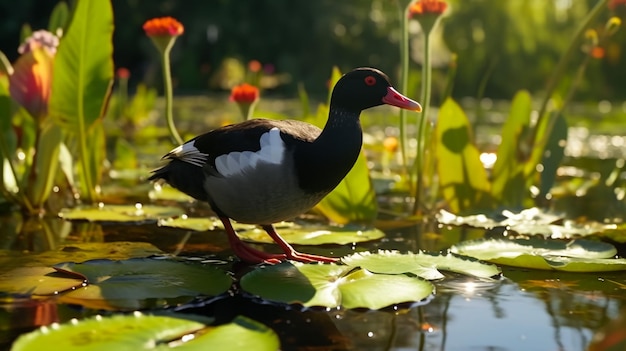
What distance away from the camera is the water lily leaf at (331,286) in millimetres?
1543

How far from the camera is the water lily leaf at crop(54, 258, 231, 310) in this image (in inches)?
60.7

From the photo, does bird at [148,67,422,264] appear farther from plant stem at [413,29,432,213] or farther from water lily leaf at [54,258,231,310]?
plant stem at [413,29,432,213]

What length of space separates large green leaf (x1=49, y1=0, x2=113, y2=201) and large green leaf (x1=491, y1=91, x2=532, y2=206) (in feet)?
4.89

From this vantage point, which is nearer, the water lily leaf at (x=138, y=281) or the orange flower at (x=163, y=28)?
the water lily leaf at (x=138, y=281)

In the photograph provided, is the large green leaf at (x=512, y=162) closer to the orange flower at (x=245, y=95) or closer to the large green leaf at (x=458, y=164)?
the large green leaf at (x=458, y=164)

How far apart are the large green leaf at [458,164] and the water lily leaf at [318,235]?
1.58ft

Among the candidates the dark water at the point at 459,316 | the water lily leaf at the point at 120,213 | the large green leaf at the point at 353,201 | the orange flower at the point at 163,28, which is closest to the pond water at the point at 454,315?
the dark water at the point at 459,316

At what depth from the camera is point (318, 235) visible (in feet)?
7.52

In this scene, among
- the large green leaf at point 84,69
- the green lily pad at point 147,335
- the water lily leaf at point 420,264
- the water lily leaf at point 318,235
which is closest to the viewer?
the green lily pad at point 147,335

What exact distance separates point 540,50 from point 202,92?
20.7ft

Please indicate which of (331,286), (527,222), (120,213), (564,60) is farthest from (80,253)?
(564,60)

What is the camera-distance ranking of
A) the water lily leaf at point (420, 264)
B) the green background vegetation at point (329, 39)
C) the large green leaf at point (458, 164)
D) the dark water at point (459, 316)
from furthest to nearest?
the green background vegetation at point (329, 39) < the large green leaf at point (458, 164) < the water lily leaf at point (420, 264) < the dark water at point (459, 316)

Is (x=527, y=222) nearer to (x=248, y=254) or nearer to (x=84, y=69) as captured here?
(x=248, y=254)

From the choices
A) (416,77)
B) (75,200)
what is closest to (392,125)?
(416,77)
